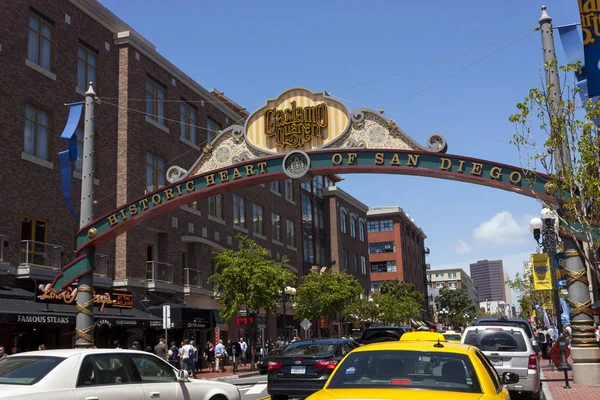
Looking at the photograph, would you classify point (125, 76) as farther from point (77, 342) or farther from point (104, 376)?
point (104, 376)

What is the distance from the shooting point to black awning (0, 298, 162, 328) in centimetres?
2233

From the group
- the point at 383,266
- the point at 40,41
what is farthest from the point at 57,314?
the point at 383,266

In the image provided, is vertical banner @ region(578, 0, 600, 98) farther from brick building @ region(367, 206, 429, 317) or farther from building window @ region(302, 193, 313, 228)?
brick building @ region(367, 206, 429, 317)

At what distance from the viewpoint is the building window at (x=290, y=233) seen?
183 feet

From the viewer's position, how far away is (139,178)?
1325 inches

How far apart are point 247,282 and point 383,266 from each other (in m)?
65.3

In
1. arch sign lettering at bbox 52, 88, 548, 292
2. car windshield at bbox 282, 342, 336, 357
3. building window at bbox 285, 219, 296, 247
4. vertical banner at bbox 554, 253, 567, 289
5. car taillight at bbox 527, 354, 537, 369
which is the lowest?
car taillight at bbox 527, 354, 537, 369

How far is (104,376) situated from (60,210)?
21664 mm

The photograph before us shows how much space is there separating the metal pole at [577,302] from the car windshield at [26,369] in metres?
12.4

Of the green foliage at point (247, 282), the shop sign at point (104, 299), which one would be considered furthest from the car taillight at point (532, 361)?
the green foliage at point (247, 282)

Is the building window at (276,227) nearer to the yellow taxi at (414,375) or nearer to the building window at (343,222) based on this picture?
the building window at (343,222)

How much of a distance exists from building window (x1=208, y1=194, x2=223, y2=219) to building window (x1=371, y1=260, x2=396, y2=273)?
58721 millimetres

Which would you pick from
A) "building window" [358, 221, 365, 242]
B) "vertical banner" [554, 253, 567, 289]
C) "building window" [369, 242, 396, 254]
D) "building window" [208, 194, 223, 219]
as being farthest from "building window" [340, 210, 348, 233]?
"vertical banner" [554, 253, 567, 289]

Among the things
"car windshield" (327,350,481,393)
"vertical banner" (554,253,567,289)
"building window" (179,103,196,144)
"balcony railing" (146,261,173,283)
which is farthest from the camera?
"building window" (179,103,196,144)
